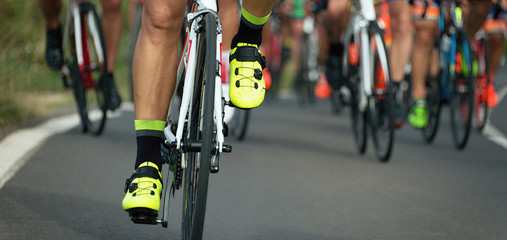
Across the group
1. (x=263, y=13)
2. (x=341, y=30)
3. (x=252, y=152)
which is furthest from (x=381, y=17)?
(x=263, y=13)

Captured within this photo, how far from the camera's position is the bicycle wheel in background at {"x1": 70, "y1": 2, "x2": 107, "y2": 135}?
7383mm

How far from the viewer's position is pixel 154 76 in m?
3.94

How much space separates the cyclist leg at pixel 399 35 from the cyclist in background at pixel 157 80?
3.63 meters

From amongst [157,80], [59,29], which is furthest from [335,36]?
[157,80]

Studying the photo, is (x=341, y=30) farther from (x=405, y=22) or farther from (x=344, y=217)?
(x=344, y=217)

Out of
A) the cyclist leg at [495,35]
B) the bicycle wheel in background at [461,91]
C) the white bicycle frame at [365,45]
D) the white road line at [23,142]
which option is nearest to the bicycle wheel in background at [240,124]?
the white bicycle frame at [365,45]

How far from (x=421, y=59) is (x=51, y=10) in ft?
10.6

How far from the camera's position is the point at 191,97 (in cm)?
378

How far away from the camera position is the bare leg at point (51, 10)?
7.65 m

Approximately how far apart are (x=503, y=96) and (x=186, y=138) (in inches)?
454

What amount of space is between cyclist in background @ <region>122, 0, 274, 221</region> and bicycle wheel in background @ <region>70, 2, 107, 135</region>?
343 centimetres

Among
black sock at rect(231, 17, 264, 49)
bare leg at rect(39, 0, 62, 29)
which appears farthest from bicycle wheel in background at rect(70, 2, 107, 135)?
black sock at rect(231, 17, 264, 49)

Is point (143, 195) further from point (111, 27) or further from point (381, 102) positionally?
point (111, 27)

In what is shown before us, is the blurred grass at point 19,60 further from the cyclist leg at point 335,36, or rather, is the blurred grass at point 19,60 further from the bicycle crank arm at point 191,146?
the bicycle crank arm at point 191,146
